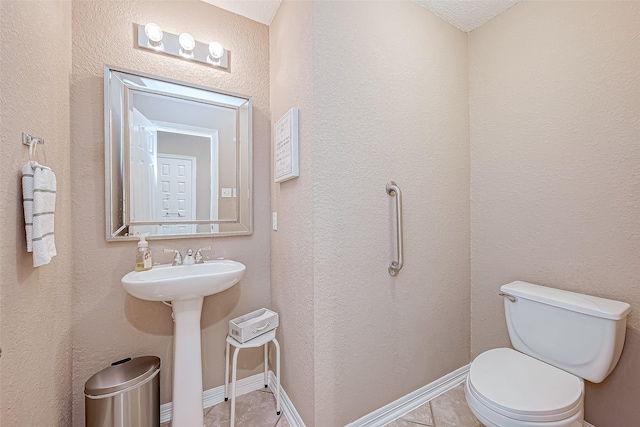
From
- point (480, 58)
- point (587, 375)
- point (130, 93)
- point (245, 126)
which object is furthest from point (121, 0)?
point (587, 375)

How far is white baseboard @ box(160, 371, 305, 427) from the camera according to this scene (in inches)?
55.8

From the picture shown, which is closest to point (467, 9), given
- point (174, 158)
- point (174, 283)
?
point (174, 158)

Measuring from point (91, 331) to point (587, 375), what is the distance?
2.40 m

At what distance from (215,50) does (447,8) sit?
146cm

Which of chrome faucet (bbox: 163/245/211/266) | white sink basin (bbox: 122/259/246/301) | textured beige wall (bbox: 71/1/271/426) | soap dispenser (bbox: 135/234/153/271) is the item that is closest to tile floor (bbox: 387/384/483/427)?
textured beige wall (bbox: 71/1/271/426)

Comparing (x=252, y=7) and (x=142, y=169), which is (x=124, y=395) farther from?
(x=252, y=7)

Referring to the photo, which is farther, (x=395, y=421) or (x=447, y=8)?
(x=447, y=8)

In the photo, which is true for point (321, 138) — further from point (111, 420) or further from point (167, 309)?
point (111, 420)

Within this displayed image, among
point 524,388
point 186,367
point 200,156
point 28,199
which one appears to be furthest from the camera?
point 200,156

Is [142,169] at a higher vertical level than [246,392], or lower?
higher

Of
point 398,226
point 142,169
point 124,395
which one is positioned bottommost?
point 124,395

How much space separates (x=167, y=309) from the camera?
149cm

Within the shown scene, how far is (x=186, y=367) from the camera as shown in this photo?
51.4 inches

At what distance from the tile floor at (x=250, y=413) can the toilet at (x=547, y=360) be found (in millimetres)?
1054
